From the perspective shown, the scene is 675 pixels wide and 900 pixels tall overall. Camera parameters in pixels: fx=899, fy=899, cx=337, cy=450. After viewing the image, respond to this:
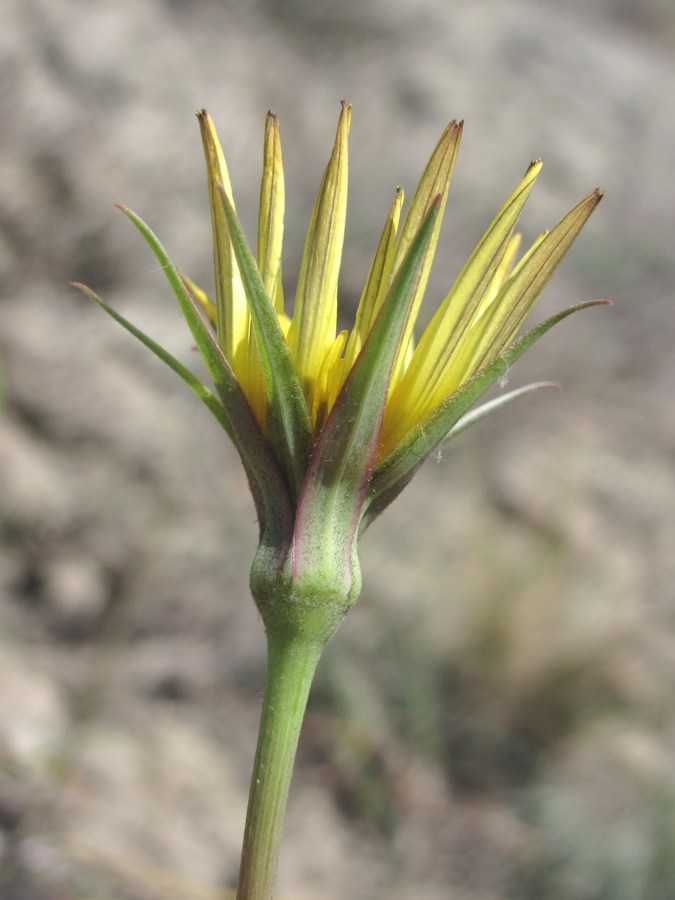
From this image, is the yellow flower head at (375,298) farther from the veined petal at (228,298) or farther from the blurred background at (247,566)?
the blurred background at (247,566)

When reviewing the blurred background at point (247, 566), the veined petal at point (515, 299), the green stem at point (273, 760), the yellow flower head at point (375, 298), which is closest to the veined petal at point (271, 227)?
the yellow flower head at point (375, 298)

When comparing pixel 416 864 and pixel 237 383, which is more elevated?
pixel 416 864

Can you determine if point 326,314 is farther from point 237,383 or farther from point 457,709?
point 457,709

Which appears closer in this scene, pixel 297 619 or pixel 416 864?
pixel 297 619

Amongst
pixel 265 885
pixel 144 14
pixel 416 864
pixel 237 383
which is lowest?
pixel 265 885

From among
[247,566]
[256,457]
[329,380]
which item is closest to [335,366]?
[329,380]

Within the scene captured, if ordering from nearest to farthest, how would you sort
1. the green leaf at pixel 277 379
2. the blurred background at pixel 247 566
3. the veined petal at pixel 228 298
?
1. the green leaf at pixel 277 379
2. the veined petal at pixel 228 298
3. the blurred background at pixel 247 566

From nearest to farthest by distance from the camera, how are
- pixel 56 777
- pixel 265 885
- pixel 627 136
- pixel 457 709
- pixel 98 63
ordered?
pixel 265 885
pixel 56 777
pixel 457 709
pixel 98 63
pixel 627 136

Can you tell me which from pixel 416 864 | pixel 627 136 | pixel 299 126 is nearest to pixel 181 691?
pixel 416 864
